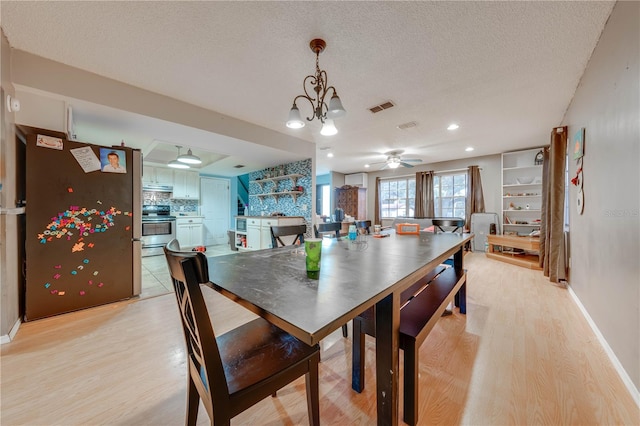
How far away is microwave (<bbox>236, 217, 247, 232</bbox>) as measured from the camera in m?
5.69

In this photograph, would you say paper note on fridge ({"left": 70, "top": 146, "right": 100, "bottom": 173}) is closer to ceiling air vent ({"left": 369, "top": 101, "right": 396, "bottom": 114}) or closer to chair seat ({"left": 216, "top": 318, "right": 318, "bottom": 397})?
chair seat ({"left": 216, "top": 318, "right": 318, "bottom": 397})

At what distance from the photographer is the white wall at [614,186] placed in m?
1.33

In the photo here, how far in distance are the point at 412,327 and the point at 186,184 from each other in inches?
259

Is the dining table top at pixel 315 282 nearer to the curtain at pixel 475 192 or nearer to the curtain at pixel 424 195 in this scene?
the curtain at pixel 475 192

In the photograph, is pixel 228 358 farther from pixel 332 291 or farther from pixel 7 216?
pixel 7 216

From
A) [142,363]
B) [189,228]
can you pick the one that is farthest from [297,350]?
[189,228]

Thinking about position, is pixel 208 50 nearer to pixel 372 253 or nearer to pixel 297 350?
pixel 372 253

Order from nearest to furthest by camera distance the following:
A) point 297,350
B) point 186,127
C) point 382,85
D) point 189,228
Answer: point 297,350 → point 382,85 → point 186,127 → point 189,228

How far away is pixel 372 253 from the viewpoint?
1564 mm

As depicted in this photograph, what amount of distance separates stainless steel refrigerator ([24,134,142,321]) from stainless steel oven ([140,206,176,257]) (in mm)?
2592

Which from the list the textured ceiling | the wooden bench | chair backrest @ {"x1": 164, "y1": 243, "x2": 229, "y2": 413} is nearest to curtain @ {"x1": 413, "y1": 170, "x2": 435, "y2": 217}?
the textured ceiling

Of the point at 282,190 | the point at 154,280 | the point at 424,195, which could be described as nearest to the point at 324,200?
the point at 282,190

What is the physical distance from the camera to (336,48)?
1903 millimetres

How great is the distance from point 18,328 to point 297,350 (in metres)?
2.69
